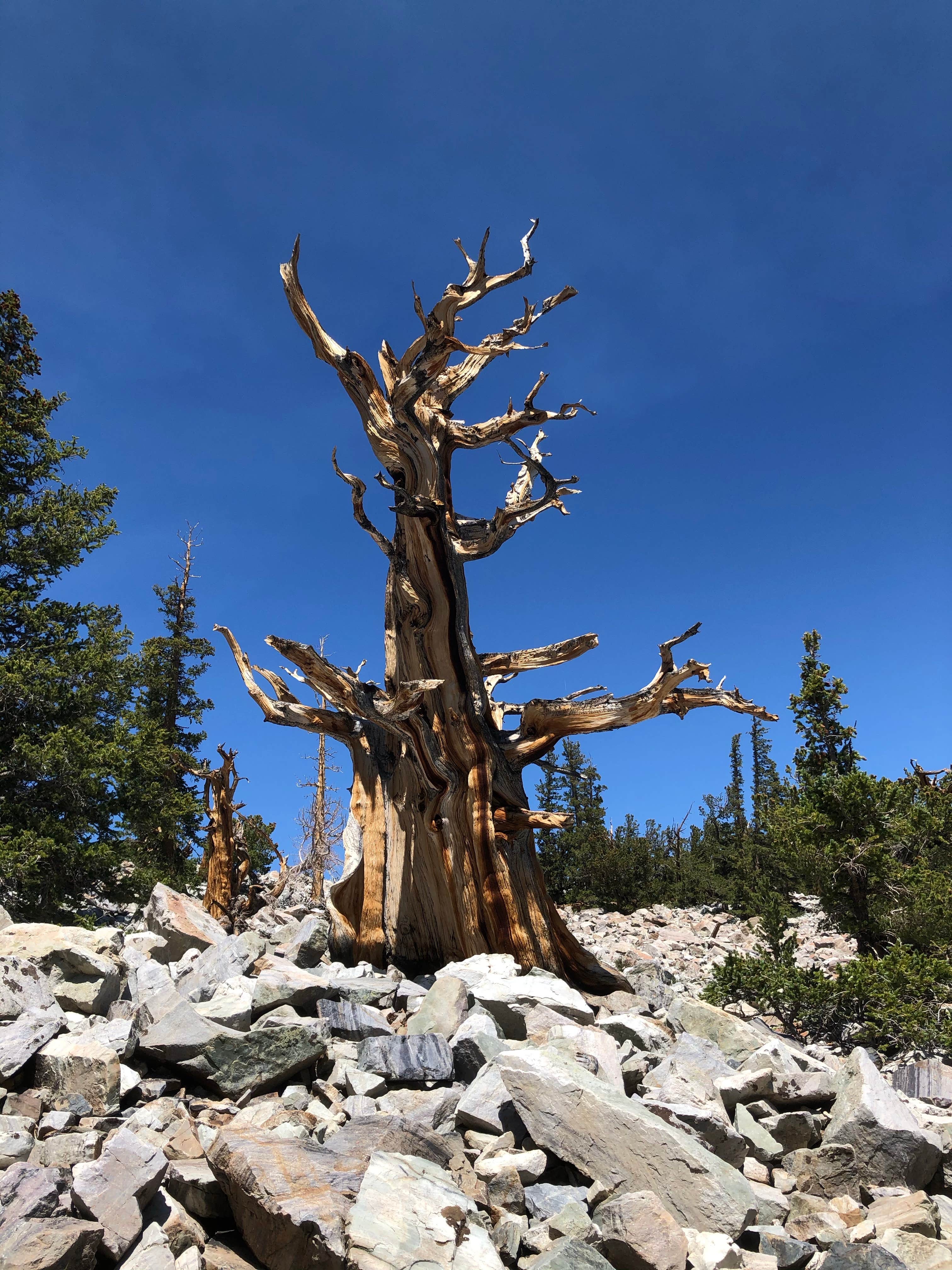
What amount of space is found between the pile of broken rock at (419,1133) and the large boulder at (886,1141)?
0.04 ft

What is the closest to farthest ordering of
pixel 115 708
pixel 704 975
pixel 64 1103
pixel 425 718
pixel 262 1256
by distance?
1. pixel 262 1256
2. pixel 64 1103
3. pixel 425 718
4. pixel 704 975
5. pixel 115 708

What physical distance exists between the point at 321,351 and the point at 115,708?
32.9ft

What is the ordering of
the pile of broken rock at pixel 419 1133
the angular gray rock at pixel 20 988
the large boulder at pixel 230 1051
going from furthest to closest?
1. the angular gray rock at pixel 20 988
2. the large boulder at pixel 230 1051
3. the pile of broken rock at pixel 419 1133

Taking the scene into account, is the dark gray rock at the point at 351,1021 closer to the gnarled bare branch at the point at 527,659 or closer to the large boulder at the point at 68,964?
the large boulder at the point at 68,964

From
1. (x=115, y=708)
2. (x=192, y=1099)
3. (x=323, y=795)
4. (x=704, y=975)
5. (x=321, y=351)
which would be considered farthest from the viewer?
(x=323, y=795)

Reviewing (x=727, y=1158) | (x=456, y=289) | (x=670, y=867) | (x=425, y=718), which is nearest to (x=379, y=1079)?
(x=727, y=1158)

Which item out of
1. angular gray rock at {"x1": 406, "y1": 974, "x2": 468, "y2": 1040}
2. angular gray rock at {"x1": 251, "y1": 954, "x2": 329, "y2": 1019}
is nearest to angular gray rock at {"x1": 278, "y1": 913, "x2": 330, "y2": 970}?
angular gray rock at {"x1": 251, "y1": 954, "x2": 329, "y2": 1019}

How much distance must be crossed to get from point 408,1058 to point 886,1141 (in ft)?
7.23

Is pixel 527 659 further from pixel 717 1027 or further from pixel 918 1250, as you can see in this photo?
pixel 918 1250

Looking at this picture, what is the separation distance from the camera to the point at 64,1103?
11.2ft

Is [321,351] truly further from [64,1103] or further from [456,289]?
[64,1103]

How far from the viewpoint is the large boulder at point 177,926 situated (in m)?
6.44

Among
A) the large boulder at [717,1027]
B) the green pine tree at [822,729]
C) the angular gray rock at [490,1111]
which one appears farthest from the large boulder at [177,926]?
the green pine tree at [822,729]

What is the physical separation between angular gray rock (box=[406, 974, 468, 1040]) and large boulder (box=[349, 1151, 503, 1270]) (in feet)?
5.28
